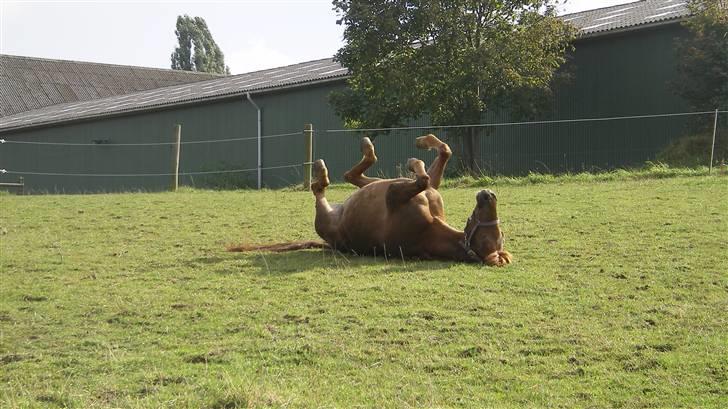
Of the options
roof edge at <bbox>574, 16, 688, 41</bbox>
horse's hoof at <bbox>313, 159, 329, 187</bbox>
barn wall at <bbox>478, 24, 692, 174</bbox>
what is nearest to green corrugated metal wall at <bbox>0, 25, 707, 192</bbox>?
barn wall at <bbox>478, 24, 692, 174</bbox>

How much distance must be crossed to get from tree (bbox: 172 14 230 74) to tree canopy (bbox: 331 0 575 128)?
56171 millimetres

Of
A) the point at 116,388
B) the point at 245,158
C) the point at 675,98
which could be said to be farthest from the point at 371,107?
the point at 116,388

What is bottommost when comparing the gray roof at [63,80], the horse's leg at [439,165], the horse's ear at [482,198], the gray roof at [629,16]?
the horse's ear at [482,198]

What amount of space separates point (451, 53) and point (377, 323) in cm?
1620

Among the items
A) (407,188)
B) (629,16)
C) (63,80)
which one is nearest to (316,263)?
(407,188)

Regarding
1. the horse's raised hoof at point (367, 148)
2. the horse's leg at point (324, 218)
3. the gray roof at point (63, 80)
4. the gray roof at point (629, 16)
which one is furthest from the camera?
the gray roof at point (63, 80)

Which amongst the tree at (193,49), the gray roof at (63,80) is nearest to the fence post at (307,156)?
the gray roof at (63,80)

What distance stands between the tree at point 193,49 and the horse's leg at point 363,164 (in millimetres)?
69144

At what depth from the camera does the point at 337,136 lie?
27.7m

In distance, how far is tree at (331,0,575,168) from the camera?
20.6 m

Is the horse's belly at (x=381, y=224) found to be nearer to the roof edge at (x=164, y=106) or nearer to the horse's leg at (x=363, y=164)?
the horse's leg at (x=363, y=164)

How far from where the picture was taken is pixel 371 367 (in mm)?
4824

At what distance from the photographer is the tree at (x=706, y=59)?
63.3 feet

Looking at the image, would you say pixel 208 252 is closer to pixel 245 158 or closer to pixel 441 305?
pixel 441 305
